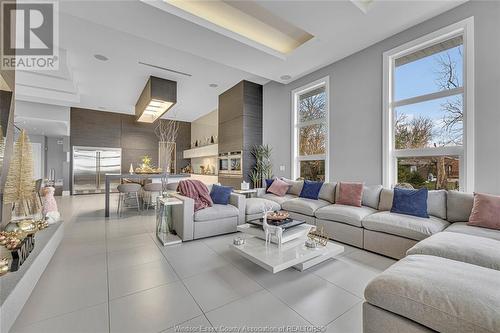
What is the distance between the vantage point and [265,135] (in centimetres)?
615

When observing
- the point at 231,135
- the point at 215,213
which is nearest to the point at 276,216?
the point at 215,213

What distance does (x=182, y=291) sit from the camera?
1.92 meters

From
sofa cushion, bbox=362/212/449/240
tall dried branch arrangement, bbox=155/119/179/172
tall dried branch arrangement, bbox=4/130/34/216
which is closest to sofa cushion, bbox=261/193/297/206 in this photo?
sofa cushion, bbox=362/212/449/240

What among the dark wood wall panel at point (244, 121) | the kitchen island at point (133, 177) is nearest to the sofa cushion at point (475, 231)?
the dark wood wall panel at point (244, 121)

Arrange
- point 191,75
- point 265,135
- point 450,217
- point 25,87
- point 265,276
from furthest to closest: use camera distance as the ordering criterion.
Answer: point 265,135 → point 25,87 → point 191,75 → point 450,217 → point 265,276

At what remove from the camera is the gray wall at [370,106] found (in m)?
2.67

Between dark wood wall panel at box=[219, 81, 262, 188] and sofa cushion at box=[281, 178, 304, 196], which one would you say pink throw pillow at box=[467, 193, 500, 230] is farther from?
dark wood wall panel at box=[219, 81, 262, 188]

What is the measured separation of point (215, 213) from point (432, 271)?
2616 mm

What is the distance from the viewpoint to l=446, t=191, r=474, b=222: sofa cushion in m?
2.57

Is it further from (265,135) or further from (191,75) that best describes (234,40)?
(265,135)

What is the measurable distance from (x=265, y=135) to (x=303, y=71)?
6.62 ft

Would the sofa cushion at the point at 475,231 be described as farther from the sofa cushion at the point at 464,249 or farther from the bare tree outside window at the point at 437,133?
the bare tree outside window at the point at 437,133

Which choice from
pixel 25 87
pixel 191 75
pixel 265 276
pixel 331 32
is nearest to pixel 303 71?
pixel 331 32

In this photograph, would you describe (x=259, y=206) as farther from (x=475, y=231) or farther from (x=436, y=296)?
(x=436, y=296)
